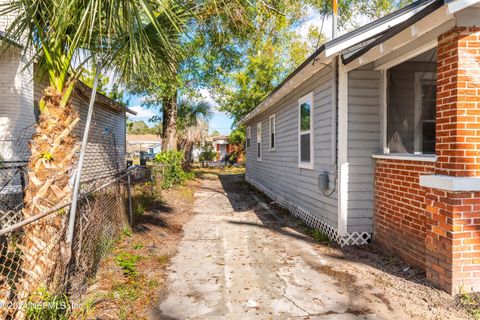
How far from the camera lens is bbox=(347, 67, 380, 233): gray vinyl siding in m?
5.43

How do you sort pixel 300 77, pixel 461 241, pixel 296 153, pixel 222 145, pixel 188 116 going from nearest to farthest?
pixel 461 241, pixel 300 77, pixel 296 153, pixel 188 116, pixel 222 145

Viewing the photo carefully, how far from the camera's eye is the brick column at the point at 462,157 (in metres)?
3.49

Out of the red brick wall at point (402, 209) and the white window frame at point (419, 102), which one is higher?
the white window frame at point (419, 102)

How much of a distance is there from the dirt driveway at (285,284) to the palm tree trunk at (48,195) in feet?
3.80

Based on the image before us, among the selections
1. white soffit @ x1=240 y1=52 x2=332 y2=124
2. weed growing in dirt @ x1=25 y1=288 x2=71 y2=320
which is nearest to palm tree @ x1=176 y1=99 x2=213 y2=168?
white soffit @ x1=240 y1=52 x2=332 y2=124

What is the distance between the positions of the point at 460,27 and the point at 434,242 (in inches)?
91.8

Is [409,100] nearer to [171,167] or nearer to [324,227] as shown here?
[324,227]

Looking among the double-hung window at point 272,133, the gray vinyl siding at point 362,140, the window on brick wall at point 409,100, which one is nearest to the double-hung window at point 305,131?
the gray vinyl siding at point 362,140

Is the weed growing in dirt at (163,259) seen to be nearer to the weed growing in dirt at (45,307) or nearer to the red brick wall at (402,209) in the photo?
the weed growing in dirt at (45,307)

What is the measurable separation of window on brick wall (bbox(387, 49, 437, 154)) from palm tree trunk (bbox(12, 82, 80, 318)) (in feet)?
14.9

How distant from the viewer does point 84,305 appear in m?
3.33

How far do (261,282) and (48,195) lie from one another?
2.62m

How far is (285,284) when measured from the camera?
4.15 metres

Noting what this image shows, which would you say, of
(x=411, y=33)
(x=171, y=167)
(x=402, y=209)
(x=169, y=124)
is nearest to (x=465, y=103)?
(x=411, y=33)
